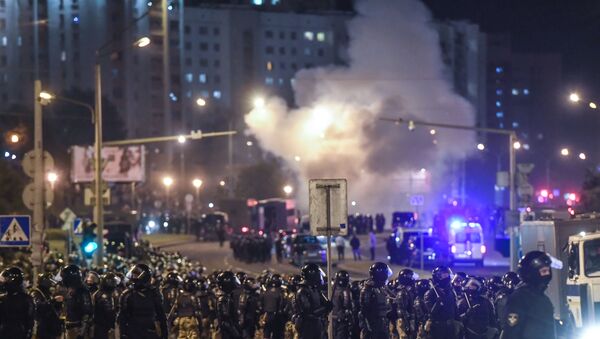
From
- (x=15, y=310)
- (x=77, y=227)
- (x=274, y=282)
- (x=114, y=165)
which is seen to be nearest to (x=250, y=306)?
(x=274, y=282)

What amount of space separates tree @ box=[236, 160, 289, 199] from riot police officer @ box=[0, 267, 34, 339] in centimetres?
7195

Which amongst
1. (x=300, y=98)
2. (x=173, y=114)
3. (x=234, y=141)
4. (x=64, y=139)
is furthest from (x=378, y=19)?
(x=173, y=114)

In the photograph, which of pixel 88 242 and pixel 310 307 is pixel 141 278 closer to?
pixel 310 307

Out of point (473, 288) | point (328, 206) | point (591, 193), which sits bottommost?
point (473, 288)

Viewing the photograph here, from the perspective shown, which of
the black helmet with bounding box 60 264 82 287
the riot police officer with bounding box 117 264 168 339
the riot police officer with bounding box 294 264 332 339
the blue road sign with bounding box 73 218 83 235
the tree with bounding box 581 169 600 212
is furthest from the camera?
the tree with bounding box 581 169 600 212

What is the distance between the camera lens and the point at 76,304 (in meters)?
13.0

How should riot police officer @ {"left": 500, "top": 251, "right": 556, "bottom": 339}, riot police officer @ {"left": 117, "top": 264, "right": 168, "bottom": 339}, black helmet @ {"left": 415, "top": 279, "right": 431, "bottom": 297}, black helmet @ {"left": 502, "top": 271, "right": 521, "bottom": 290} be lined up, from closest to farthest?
riot police officer @ {"left": 500, "top": 251, "right": 556, "bottom": 339}, riot police officer @ {"left": 117, "top": 264, "right": 168, "bottom": 339}, black helmet @ {"left": 502, "top": 271, "right": 521, "bottom": 290}, black helmet @ {"left": 415, "top": 279, "right": 431, "bottom": 297}

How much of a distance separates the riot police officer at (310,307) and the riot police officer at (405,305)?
8.06ft

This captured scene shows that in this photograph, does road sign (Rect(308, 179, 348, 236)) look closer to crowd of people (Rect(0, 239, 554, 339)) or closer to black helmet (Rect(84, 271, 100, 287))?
crowd of people (Rect(0, 239, 554, 339))

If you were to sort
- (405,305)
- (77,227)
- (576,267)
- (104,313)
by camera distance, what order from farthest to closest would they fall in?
1. (77,227)
2. (405,305)
3. (576,267)
4. (104,313)

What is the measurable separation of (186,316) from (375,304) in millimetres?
2678

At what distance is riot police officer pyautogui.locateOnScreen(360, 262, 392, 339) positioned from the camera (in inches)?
540

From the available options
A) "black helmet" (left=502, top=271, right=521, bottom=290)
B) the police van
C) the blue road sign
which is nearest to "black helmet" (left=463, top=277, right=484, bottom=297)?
"black helmet" (left=502, top=271, right=521, bottom=290)

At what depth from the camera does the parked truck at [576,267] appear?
43.3 ft
